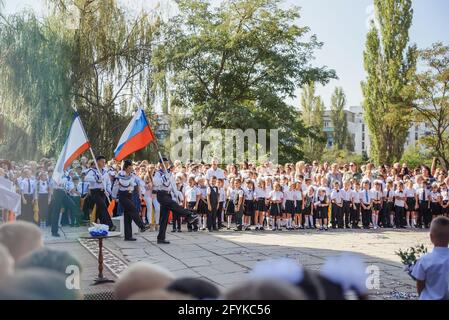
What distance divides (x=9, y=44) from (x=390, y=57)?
1662cm

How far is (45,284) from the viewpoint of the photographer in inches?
52.0

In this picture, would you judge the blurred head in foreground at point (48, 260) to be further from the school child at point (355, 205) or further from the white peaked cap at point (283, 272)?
the school child at point (355, 205)

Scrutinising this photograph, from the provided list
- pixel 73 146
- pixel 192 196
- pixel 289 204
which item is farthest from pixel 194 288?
pixel 289 204

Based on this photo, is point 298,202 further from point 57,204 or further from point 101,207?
point 57,204

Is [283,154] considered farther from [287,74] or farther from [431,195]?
[431,195]

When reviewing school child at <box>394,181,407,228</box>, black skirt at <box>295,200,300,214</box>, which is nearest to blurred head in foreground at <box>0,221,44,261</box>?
black skirt at <box>295,200,300,214</box>

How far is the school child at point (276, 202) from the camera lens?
12.2m

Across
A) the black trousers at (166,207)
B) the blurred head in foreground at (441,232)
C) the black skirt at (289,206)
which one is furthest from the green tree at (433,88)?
the blurred head in foreground at (441,232)

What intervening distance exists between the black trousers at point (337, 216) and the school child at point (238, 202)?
264cm

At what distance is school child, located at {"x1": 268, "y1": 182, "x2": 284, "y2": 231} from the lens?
12.2 m

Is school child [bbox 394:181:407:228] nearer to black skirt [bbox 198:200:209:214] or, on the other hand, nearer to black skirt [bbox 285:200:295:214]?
black skirt [bbox 285:200:295:214]

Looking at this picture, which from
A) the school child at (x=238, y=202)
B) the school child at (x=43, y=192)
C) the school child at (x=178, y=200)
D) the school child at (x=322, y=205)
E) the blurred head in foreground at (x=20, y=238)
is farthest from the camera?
the school child at (x=322, y=205)

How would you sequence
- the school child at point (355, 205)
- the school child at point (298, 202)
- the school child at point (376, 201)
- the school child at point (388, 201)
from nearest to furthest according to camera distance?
the school child at point (298, 202), the school child at point (355, 205), the school child at point (376, 201), the school child at point (388, 201)
